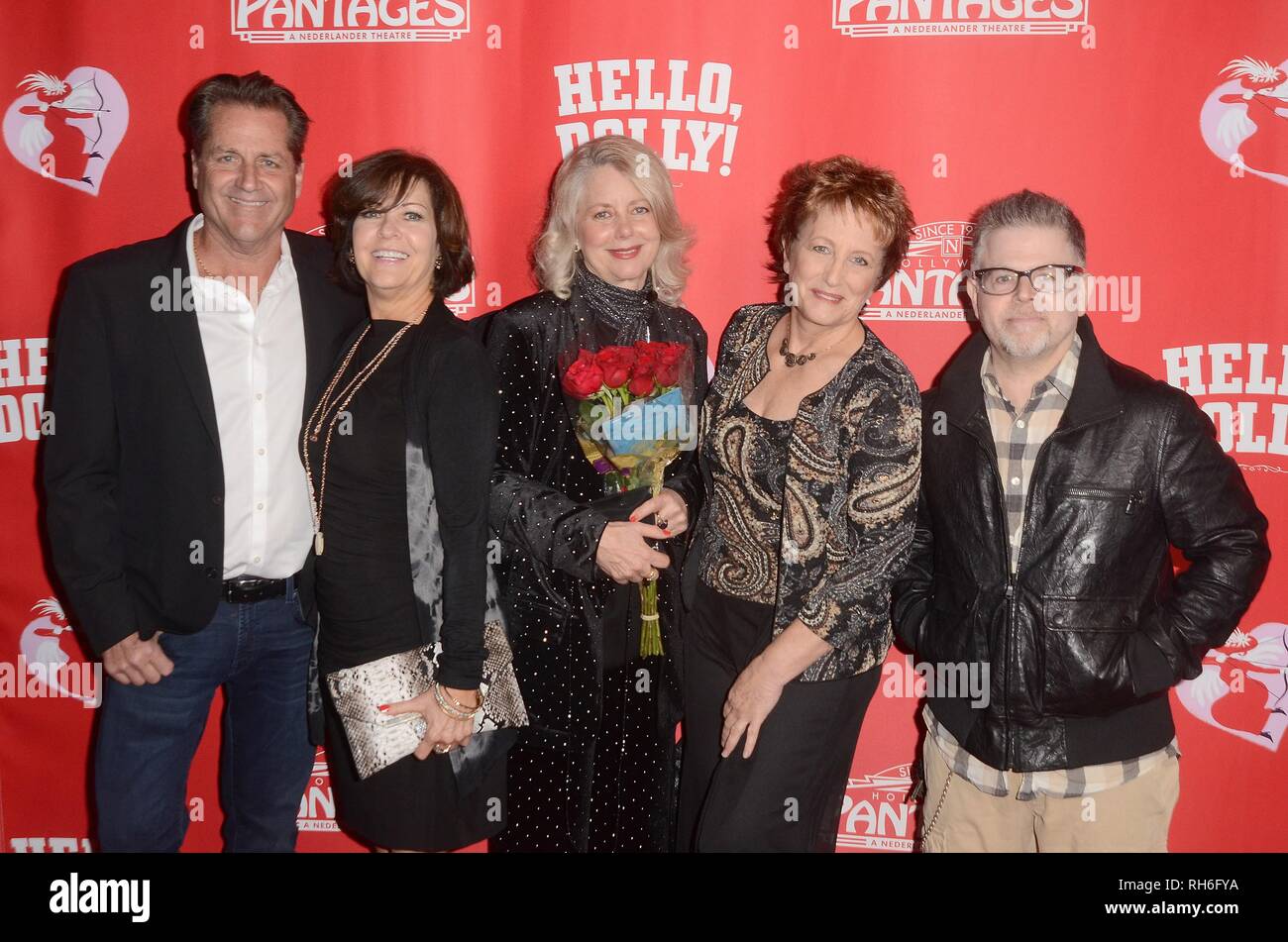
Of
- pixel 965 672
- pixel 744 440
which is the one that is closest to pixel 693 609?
pixel 744 440

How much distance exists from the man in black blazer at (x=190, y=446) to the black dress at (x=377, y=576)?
283 mm

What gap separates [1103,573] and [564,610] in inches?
56.6

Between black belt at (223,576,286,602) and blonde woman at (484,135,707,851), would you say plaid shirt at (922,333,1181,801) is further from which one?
black belt at (223,576,286,602)

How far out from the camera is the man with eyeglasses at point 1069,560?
254 cm

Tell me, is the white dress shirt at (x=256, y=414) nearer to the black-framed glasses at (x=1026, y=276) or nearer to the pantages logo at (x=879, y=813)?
the black-framed glasses at (x=1026, y=276)

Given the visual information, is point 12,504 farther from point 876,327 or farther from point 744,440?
point 876,327

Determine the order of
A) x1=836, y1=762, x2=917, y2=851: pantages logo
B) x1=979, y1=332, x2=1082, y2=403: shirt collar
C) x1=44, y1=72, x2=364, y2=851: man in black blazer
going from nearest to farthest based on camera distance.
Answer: x1=979, y1=332, x2=1082, y2=403: shirt collar < x1=44, y1=72, x2=364, y2=851: man in black blazer < x1=836, y1=762, x2=917, y2=851: pantages logo

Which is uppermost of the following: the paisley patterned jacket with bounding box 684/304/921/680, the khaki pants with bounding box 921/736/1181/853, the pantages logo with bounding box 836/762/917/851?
the paisley patterned jacket with bounding box 684/304/921/680

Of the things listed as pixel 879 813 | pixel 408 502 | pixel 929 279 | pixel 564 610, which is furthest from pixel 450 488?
pixel 879 813

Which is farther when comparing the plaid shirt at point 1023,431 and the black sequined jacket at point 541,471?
the black sequined jacket at point 541,471

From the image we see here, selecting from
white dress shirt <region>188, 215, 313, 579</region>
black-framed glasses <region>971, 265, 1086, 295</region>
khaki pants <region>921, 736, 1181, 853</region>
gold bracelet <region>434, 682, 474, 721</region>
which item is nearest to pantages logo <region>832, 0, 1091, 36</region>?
black-framed glasses <region>971, 265, 1086, 295</region>

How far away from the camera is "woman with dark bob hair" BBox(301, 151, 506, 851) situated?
2.53 m

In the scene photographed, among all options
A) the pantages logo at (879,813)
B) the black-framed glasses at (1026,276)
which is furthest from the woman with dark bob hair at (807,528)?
the pantages logo at (879,813)

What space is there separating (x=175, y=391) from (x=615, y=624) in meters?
1.38
